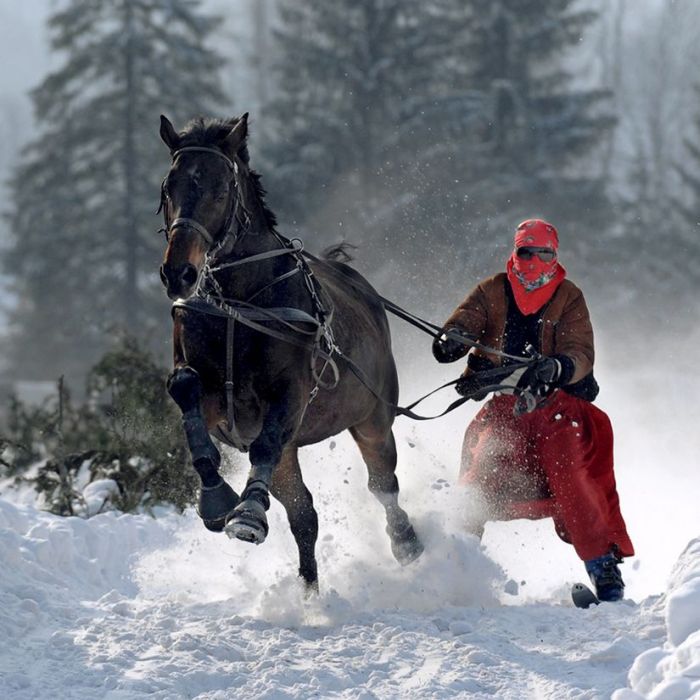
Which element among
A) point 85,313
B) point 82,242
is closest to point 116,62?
point 82,242

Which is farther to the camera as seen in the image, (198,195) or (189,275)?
(198,195)

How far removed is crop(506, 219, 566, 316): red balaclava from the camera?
260 inches

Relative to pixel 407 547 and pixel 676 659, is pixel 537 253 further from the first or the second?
pixel 676 659

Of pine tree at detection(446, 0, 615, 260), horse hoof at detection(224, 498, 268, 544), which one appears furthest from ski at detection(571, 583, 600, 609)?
pine tree at detection(446, 0, 615, 260)

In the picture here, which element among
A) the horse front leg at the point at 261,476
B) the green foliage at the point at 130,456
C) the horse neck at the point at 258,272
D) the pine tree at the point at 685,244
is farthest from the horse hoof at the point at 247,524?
the pine tree at the point at 685,244

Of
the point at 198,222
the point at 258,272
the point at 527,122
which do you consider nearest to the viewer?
the point at 198,222

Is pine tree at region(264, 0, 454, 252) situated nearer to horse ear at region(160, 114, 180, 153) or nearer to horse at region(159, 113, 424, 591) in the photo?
horse at region(159, 113, 424, 591)

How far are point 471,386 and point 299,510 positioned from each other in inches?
49.3

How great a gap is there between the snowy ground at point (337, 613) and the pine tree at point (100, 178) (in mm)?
18713

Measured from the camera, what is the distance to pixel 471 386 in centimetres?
696

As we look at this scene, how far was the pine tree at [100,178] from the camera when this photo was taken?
27.0 meters

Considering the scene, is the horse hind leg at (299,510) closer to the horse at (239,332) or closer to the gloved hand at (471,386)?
the horse at (239,332)

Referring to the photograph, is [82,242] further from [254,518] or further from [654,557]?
[254,518]

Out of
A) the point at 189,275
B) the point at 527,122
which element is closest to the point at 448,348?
the point at 189,275
